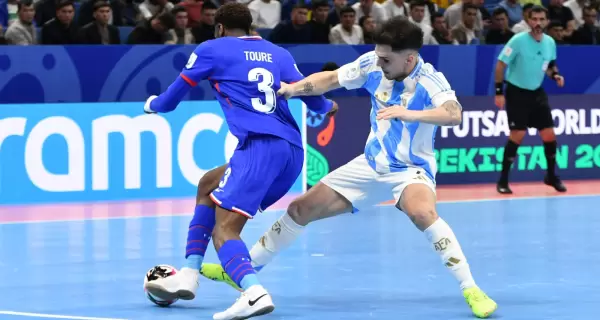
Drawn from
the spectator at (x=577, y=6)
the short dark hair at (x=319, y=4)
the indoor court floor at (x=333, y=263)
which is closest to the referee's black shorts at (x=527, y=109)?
the indoor court floor at (x=333, y=263)

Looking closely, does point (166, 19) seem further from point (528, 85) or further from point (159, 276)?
point (159, 276)

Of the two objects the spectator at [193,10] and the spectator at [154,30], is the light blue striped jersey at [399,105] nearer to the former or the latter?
the spectator at [154,30]

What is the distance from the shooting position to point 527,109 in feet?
49.4

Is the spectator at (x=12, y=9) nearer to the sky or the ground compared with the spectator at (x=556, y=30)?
nearer to the sky

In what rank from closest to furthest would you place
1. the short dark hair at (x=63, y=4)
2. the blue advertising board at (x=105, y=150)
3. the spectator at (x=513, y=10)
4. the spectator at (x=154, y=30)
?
1. the blue advertising board at (x=105, y=150)
2. the short dark hair at (x=63, y=4)
3. the spectator at (x=154, y=30)
4. the spectator at (x=513, y=10)

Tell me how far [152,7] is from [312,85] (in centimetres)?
927

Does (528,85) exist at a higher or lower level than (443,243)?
lower

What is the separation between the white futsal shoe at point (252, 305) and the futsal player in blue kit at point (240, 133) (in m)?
0.15

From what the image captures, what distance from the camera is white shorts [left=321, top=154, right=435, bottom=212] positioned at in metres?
7.55

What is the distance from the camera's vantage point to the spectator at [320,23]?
16.5 m

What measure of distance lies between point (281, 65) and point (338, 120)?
7.80 meters

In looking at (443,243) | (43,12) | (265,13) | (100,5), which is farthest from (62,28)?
(443,243)

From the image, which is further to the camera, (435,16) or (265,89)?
(435,16)

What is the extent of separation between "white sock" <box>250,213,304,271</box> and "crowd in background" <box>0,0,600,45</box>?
21.6 ft
